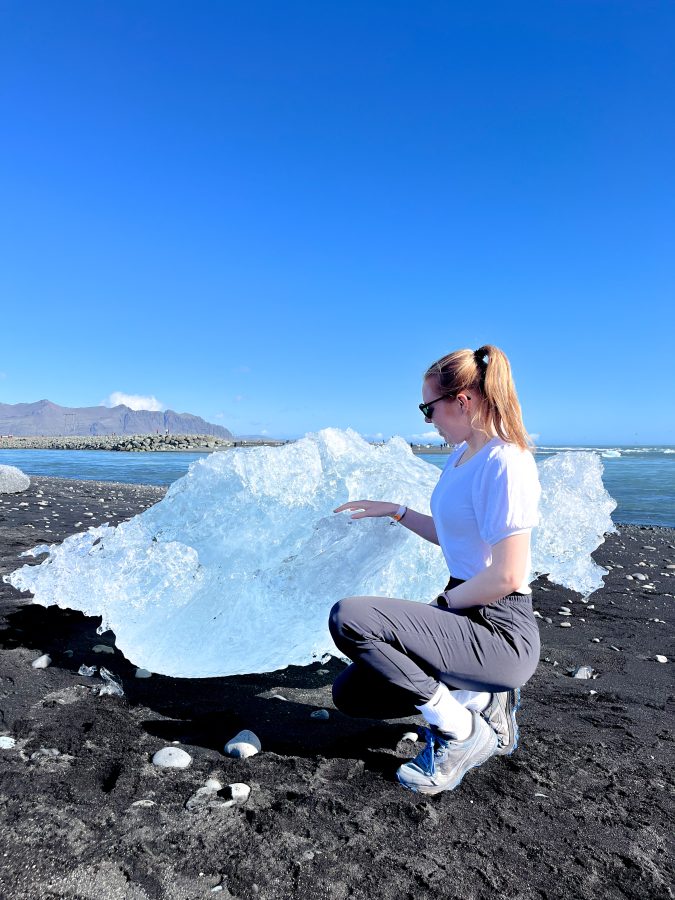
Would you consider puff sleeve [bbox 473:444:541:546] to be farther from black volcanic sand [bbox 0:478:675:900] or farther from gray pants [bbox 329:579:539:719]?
black volcanic sand [bbox 0:478:675:900]

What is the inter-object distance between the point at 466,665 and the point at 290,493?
2.60 metres

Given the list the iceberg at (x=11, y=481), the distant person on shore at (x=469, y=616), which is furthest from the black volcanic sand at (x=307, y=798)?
the iceberg at (x=11, y=481)

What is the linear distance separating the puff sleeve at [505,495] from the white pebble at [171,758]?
182 centimetres

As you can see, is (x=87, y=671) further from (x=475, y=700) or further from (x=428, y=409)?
(x=428, y=409)

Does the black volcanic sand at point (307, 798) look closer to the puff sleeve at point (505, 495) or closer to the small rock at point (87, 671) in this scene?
the small rock at point (87, 671)

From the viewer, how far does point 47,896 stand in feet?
6.21

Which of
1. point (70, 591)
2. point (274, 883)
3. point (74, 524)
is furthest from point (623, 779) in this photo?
point (74, 524)

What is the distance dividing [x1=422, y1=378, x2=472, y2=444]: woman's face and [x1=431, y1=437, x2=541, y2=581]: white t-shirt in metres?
0.18

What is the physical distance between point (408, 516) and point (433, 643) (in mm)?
1082

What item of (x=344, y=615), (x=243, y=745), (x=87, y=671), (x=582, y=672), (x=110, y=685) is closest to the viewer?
(x=344, y=615)

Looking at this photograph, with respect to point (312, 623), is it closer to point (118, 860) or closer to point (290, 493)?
point (290, 493)

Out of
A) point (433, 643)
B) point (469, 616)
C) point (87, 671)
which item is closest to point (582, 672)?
point (469, 616)

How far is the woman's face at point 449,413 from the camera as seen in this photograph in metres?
2.86

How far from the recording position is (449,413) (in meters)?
2.92
